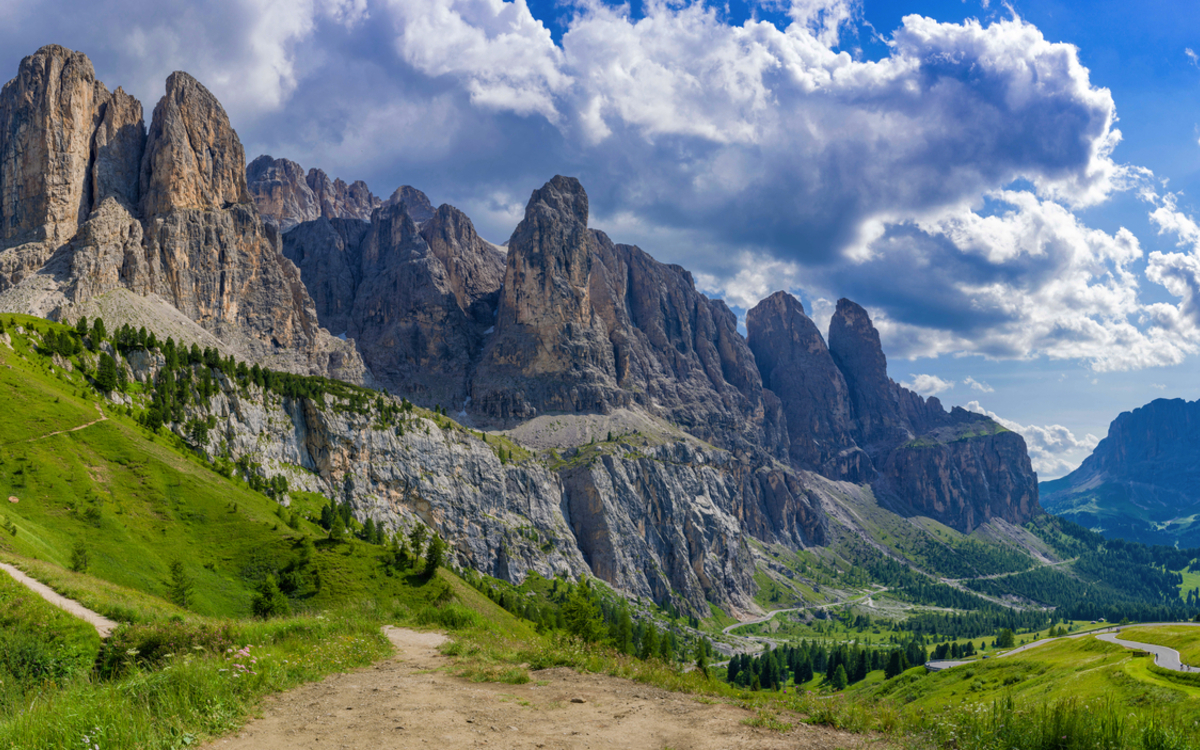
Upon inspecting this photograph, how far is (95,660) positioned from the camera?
20484mm

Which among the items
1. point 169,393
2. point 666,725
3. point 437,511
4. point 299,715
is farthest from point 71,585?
point 437,511

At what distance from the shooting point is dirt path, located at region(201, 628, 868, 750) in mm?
13789

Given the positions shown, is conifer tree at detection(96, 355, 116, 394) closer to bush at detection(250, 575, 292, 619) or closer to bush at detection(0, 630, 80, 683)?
bush at detection(250, 575, 292, 619)

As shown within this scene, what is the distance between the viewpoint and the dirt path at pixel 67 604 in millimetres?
24166

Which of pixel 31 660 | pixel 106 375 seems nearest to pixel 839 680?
pixel 31 660

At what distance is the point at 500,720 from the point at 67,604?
23.9 metres

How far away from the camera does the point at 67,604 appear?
27.3 metres

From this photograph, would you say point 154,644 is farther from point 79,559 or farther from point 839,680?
point 839,680

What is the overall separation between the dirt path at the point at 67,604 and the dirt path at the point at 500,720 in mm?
11200

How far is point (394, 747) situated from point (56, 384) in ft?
353

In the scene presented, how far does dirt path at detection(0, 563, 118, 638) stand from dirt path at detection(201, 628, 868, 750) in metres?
11.2

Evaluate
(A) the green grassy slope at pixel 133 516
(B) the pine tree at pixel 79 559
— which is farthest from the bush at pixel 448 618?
(B) the pine tree at pixel 79 559

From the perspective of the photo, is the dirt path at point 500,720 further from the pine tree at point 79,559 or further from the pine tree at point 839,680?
the pine tree at point 839,680

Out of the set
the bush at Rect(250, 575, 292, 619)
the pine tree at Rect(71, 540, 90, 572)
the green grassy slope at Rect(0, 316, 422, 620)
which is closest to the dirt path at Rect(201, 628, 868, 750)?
the bush at Rect(250, 575, 292, 619)
